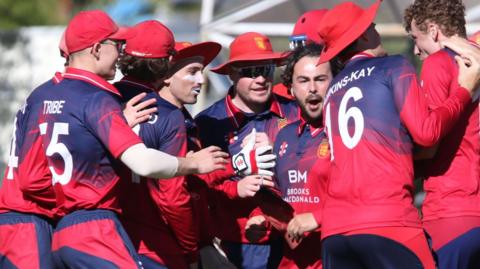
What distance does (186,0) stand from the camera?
134 feet

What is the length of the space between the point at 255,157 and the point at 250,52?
A: 1.40 meters

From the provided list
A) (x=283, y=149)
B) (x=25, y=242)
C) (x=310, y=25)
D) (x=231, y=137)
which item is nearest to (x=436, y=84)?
(x=283, y=149)

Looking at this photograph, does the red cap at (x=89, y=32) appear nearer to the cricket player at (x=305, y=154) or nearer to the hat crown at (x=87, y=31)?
the hat crown at (x=87, y=31)

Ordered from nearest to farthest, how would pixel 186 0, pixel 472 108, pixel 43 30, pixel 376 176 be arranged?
1. pixel 376 176
2. pixel 472 108
3. pixel 43 30
4. pixel 186 0

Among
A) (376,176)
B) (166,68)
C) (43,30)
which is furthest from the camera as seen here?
(43,30)

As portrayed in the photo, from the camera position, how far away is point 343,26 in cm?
611

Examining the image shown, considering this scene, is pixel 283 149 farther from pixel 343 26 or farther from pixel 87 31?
pixel 87 31

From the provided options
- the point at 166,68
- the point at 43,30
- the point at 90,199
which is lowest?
the point at 43,30

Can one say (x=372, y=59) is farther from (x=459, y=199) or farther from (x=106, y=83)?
(x=106, y=83)

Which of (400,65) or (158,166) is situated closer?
(400,65)

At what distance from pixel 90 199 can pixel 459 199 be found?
2.17m

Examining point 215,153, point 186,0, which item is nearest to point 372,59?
point 215,153

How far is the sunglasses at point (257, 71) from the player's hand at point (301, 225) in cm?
163

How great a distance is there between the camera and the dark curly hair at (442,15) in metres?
6.09
